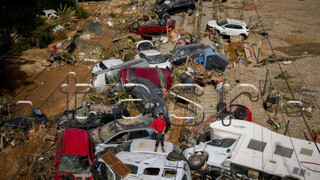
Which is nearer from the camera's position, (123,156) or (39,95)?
(123,156)

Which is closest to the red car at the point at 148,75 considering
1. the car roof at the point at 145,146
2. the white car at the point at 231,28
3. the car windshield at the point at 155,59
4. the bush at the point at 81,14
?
the car windshield at the point at 155,59

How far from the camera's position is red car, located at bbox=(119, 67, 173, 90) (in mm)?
13539

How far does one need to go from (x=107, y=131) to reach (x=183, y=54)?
871 cm

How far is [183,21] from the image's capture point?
24.8 meters

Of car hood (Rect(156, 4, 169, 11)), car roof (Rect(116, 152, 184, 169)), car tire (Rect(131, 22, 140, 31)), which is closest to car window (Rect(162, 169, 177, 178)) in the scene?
car roof (Rect(116, 152, 184, 169))

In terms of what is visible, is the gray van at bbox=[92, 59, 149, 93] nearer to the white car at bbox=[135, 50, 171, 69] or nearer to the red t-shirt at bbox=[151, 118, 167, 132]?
the white car at bbox=[135, 50, 171, 69]

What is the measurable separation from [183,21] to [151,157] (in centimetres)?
1840

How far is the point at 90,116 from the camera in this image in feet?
37.6

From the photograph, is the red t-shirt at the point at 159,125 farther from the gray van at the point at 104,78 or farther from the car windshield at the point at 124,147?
the gray van at the point at 104,78

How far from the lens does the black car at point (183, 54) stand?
17.2 meters

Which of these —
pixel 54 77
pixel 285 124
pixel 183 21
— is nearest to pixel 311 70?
pixel 285 124

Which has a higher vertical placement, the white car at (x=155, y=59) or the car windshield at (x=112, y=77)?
the white car at (x=155, y=59)

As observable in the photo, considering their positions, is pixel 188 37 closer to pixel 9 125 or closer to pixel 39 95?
pixel 39 95

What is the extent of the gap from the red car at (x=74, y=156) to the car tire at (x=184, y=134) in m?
3.56
